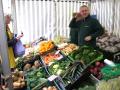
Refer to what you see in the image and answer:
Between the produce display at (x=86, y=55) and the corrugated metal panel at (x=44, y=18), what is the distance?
4275mm

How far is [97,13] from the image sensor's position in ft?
28.8

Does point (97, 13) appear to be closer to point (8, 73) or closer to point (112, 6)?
point (112, 6)

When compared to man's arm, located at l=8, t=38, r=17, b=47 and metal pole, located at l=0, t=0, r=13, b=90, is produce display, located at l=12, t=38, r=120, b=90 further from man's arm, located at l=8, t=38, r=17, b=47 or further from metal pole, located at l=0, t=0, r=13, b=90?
metal pole, located at l=0, t=0, r=13, b=90

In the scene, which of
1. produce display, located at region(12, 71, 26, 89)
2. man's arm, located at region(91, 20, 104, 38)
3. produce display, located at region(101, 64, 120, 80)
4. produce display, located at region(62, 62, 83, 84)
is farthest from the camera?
man's arm, located at region(91, 20, 104, 38)

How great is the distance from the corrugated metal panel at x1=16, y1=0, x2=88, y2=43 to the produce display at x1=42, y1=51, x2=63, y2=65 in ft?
9.76

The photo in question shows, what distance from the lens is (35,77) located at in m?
5.80

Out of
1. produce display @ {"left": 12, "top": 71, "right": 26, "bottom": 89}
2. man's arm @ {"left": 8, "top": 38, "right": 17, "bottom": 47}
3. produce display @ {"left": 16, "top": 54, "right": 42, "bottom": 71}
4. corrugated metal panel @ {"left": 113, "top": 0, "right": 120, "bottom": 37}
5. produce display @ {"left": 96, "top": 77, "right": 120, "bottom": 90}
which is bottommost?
produce display @ {"left": 12, "top": 71, "right": 26, "bottom": 89}

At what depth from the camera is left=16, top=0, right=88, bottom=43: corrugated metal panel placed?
33.4 feet

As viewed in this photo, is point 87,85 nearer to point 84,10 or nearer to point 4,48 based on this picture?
point 4,48

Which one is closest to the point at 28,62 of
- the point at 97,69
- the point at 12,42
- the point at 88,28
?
the point at 88,28

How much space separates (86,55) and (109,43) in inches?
26.5

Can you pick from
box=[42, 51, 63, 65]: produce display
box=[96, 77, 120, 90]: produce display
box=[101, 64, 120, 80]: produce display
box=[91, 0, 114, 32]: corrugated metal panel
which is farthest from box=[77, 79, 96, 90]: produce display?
box=[91, 0, 114, 32]: corrugated metal panel

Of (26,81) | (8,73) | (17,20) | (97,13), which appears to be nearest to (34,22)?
(17,20)

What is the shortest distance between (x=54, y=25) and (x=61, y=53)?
11.2 ft
